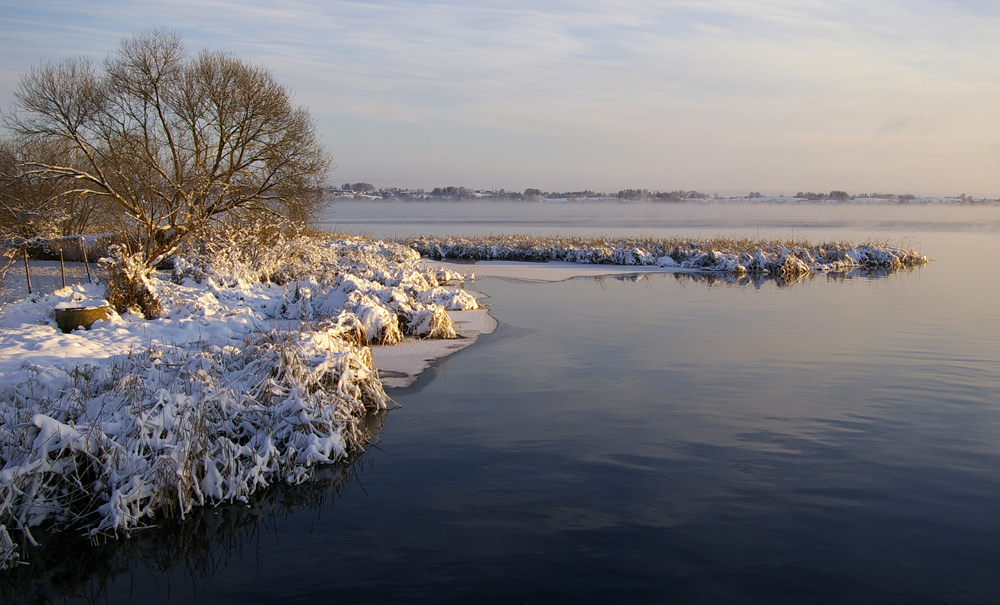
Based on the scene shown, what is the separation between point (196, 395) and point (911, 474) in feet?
25.8

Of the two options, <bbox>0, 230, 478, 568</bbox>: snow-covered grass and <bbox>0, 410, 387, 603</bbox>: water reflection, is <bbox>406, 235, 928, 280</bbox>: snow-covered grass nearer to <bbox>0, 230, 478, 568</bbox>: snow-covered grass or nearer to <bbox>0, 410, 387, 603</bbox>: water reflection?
<bbox>0, 230, 478, 568</bbox>: snow-covered grass

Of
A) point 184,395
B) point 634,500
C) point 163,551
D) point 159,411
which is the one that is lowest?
point 163,551

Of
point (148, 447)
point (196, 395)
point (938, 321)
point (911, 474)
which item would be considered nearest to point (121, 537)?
point (148, 447)

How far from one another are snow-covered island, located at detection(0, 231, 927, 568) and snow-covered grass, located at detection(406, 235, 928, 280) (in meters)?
18.9

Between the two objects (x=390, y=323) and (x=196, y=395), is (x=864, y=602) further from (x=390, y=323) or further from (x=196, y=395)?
(x=390, y=323)

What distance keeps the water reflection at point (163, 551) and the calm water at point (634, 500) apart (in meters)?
0.02

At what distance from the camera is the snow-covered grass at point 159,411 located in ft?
20.5

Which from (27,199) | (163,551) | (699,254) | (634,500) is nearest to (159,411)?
(163,551)

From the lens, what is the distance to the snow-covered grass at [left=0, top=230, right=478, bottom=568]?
6.25 m

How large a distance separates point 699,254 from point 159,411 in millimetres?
28474

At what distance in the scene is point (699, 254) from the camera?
105 ft

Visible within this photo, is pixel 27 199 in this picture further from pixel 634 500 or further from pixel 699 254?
pixel 699 254

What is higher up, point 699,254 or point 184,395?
point 699,254

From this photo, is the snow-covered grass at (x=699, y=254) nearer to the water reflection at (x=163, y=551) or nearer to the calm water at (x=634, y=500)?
the calm water at (x=634, y=500)
